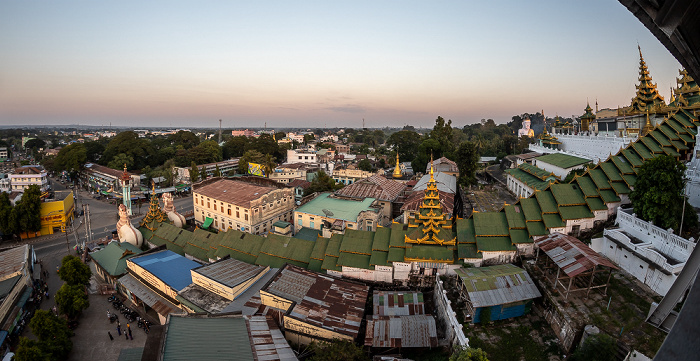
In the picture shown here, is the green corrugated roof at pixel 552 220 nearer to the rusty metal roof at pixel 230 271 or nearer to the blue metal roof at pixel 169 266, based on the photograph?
the rusty metal roof at pixel 230 271

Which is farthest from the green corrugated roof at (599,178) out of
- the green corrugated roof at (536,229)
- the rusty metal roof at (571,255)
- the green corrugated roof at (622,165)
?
the rusty metal roof at (571,255)

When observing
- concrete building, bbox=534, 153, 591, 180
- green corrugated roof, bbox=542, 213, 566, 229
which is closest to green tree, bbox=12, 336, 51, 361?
green corrugated roof, bbox=542, 213, 566, 229

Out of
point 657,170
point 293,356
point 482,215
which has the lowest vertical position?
point 293,356

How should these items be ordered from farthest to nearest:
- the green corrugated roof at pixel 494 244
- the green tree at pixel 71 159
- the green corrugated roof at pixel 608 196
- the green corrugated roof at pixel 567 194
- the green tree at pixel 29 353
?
the green tree at pixel 71 159 → the green corrugated roof at pixel 567 194 → the green corrugated roof at pixel 608 196 → the green corrugated roof at pixel 494 244 → the green tree at pixel 29 353

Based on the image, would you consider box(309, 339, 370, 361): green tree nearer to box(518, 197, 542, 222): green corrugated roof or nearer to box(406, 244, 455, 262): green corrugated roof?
box(406, 244, 455, 262): green corrugated roof

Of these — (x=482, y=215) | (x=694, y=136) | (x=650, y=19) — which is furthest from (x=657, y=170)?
(x=650, y=19)

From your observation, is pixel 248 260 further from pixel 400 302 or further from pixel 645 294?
pixel 645 294

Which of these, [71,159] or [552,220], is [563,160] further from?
[71,159]
